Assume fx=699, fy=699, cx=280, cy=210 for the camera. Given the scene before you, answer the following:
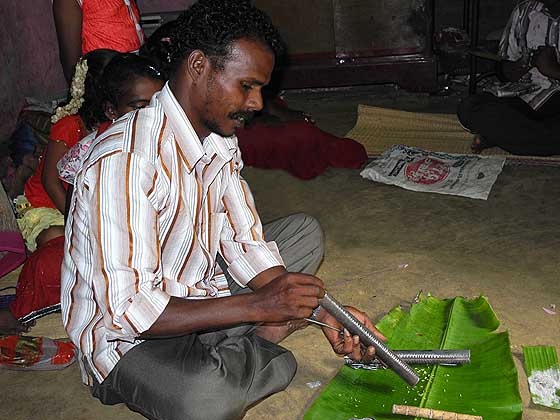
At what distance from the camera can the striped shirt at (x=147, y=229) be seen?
145cm

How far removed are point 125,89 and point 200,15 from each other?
30.2 inches

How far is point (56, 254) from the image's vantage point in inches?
95.7

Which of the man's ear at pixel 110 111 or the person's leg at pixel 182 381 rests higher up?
the man's ear at pixel 110 111

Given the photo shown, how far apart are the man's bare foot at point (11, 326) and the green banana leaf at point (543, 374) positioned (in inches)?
65.0

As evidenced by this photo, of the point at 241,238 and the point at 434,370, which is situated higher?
the point at 241,238

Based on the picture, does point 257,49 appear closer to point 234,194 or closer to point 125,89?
point 234,194

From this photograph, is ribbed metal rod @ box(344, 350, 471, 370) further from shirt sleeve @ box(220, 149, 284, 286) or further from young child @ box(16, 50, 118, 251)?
young child @ box(16, 50, 118, 251)

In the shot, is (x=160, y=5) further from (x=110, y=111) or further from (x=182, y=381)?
(x=182, y=381)

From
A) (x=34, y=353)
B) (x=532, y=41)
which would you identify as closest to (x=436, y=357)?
(x=34, y=353)

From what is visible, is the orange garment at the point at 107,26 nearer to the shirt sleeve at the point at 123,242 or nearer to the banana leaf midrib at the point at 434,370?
the shirt sleeve at the point at 123,242

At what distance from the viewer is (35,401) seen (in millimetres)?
2084

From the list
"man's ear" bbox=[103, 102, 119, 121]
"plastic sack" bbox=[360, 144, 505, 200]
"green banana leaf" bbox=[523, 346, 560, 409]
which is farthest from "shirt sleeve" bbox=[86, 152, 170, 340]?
"plastic sack" bbox=[360, 144, 505, 200]

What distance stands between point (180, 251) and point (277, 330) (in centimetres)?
57

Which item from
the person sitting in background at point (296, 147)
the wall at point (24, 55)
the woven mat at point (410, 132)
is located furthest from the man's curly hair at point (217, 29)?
the wall at point (24, 55)
